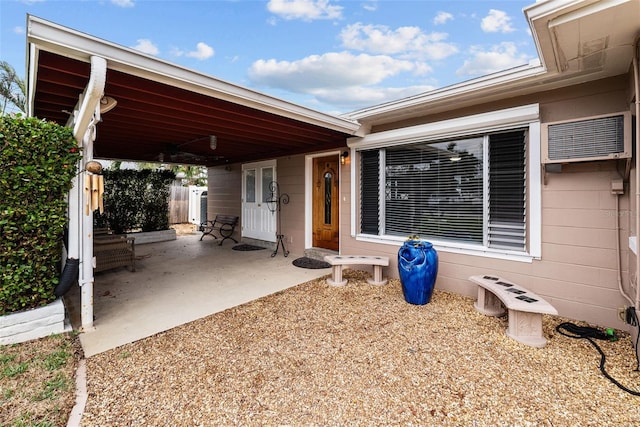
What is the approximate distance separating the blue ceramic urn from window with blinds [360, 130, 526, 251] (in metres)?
0.78

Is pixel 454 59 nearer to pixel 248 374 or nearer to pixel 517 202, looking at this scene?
pixel 517 202

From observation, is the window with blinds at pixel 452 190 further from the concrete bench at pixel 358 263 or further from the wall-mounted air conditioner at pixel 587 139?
the concrete bench at pixel 358 263

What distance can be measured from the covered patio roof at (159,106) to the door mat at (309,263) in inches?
84.8

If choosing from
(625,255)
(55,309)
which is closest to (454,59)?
(625,255)

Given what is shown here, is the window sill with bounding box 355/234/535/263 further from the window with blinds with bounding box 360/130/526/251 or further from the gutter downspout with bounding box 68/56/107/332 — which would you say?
the gutter downspout with bounding box 68/56/107/332

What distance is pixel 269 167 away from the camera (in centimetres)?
681

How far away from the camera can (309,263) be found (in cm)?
539

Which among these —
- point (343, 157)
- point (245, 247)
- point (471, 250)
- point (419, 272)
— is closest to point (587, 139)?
point (471, 250)

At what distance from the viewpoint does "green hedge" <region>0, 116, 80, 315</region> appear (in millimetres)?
2348

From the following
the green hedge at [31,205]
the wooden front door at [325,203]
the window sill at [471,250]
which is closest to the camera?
the green hedge at [31,205]

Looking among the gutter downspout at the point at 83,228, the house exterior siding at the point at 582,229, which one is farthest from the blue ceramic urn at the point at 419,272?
the gutter downspout at the point at 83,228

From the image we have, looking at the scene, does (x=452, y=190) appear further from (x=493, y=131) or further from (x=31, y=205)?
(x=31, y=205)

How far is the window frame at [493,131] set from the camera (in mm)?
3111

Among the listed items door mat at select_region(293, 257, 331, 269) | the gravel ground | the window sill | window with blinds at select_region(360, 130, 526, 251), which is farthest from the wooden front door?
the gravel ground
